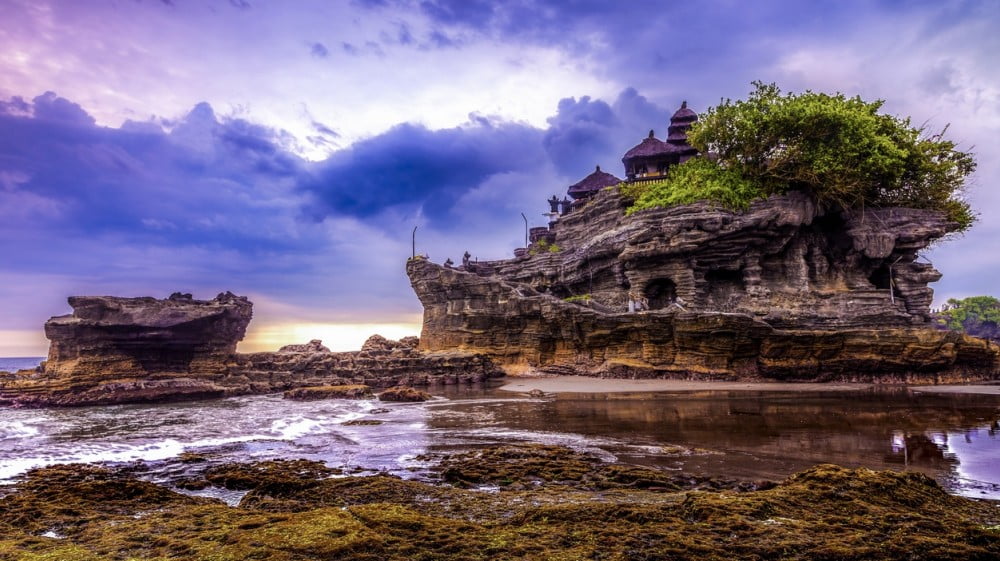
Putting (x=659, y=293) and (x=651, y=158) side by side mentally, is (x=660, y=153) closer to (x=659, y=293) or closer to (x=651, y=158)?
(x=651, y=158)

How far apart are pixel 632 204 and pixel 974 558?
106ft

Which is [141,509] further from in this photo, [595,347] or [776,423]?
[595,347]

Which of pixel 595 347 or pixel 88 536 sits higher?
pixel 595 347

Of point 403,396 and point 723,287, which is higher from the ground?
point 723,287

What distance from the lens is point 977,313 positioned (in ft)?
220

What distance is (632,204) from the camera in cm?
3525

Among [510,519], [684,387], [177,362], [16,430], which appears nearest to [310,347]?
[177,362]

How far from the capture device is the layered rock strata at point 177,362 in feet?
81.7

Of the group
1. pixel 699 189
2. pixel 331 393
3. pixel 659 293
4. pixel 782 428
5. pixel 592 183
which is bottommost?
pixel 331 393

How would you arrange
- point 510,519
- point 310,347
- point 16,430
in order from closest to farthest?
point 510,519
point 16,430
point 310,347

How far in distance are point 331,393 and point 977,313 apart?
80.6 m

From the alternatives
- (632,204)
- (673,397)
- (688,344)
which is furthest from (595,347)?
(632,204)

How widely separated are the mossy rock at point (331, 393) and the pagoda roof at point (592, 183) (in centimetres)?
3267

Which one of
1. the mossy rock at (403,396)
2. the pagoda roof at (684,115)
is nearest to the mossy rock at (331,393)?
the mossy rock at (403,396)
